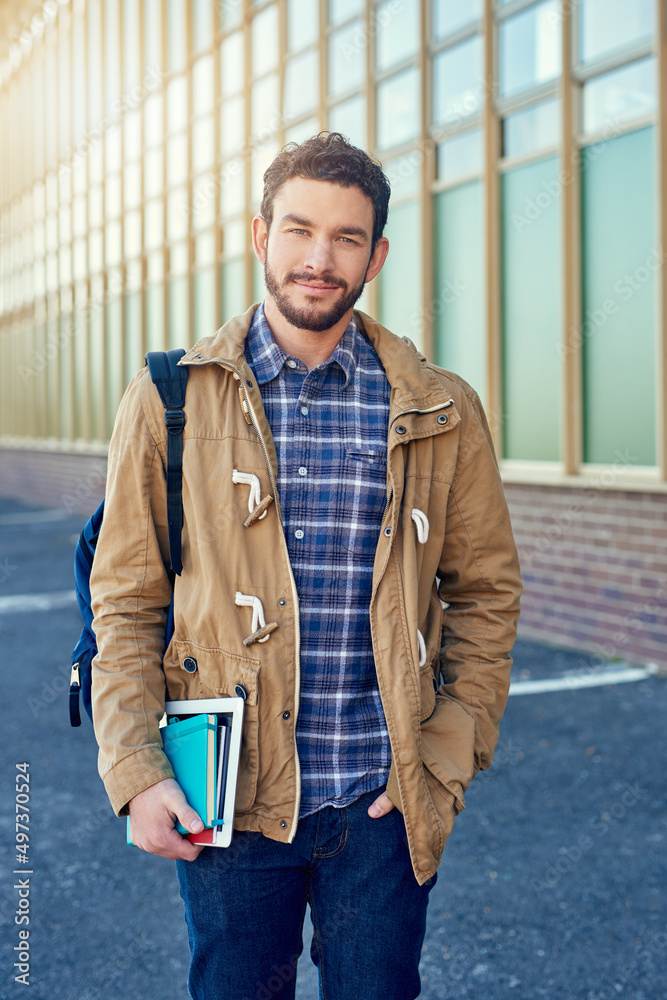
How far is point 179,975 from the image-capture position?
131 inches

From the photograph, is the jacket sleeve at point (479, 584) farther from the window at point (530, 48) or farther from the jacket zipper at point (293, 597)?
the window at point (530, 48)

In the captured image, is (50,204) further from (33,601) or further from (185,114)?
(33,601)

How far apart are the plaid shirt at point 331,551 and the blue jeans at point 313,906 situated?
0.09 meters

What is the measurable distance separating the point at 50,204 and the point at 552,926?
21.9 meters

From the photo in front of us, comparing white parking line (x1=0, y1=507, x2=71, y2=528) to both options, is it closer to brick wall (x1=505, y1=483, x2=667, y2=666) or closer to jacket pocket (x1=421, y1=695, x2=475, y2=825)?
brick wall (x1=505, y1=483, x2=667, y2=666)

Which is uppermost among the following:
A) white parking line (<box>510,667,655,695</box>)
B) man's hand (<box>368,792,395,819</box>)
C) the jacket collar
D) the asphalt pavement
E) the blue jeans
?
the jacket collar

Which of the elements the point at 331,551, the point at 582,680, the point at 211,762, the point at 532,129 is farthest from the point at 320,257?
the point at 532,129

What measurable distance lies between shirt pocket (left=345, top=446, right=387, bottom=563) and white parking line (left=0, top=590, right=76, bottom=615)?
8.06 metres

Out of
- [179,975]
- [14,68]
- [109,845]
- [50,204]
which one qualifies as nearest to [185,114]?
[50,204]

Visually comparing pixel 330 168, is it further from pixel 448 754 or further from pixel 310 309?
pixel 448 754

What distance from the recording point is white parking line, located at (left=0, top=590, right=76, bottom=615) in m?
9.52

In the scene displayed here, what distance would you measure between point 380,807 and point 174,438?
847mm

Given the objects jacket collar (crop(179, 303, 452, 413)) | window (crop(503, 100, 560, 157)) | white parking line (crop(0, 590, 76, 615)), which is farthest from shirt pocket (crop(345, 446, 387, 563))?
white parking line (crop(0, 590, 76, 615))

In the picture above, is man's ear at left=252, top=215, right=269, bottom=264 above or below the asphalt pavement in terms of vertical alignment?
above
